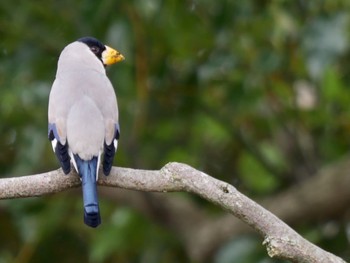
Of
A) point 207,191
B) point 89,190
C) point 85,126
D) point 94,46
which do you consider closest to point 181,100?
point 94,46

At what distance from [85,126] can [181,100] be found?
6.63ft

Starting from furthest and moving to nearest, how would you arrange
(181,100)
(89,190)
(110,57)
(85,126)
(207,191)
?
1. (181,100)
2. (110,57)
3. (85,126)
4. (89,190)
5. (207,191)

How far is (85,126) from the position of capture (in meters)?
4.00

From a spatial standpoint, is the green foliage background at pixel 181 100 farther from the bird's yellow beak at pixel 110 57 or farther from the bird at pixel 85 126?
the bird at pixel 85 126

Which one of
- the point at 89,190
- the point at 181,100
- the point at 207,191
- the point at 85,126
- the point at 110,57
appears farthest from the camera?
the point at 181,100

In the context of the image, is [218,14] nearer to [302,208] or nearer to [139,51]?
[139,51]

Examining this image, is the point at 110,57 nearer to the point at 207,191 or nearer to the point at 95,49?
the point at 95,49

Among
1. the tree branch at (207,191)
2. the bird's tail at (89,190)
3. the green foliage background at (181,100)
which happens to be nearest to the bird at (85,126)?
the bird's tail at (89,190)

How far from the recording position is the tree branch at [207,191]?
347 cm

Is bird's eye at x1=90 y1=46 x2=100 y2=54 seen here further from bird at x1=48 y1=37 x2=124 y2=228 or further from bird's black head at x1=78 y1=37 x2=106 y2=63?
bird at x1=48 y1=37 x2=124 y2=228

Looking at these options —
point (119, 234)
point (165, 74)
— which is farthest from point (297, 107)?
point (119, 234)

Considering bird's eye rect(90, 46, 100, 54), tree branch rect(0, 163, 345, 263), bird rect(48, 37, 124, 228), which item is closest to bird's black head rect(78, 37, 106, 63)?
bird's eye rect(90, 46, 100, 54)

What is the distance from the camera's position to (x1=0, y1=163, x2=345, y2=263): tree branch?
3.47m

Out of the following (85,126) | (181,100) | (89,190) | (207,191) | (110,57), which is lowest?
(207,191)
